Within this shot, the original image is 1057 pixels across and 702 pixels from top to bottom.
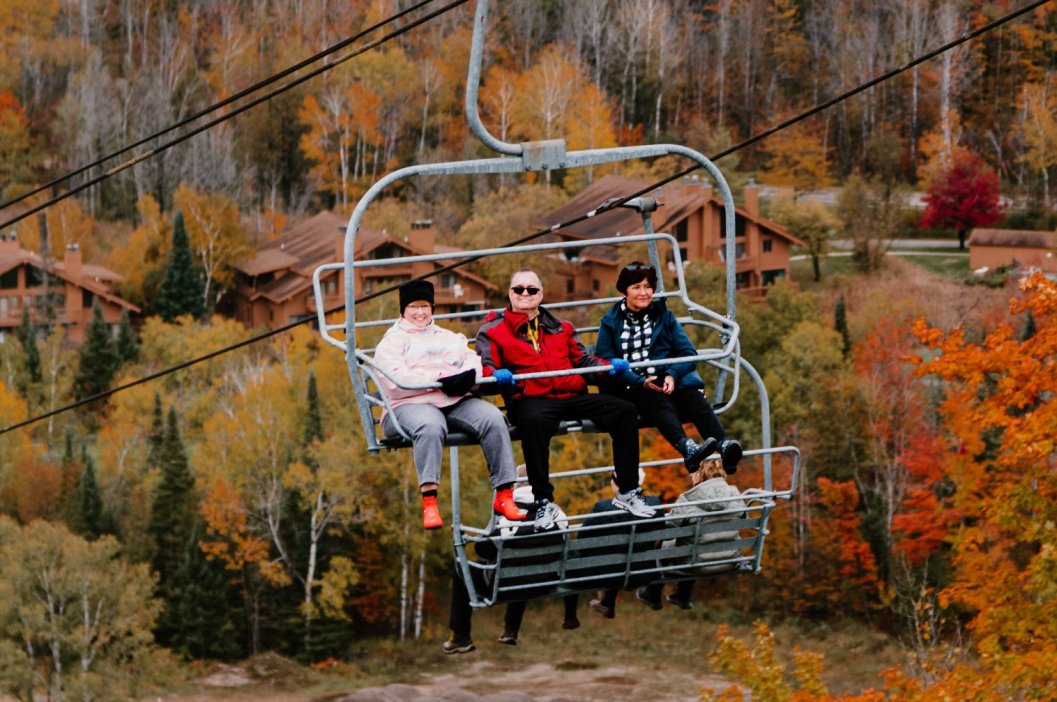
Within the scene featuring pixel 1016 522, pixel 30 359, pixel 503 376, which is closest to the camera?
pixel 503 376

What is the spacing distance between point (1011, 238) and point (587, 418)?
77325 millimetres

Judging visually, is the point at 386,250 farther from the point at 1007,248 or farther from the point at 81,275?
the point at 1007,248

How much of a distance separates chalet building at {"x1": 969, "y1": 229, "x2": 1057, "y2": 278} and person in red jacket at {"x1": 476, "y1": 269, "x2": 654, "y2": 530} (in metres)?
75.2

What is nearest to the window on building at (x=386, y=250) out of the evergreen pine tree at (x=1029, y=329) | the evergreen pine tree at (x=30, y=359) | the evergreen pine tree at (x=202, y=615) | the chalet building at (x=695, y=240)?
the chalet building at (x=695, y=240)

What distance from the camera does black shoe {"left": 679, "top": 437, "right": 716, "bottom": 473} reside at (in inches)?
485

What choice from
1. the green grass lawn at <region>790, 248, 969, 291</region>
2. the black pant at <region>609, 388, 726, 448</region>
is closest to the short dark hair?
the black pant at <region>609, 388, 726, 448</region>

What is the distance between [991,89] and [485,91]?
27.3 m

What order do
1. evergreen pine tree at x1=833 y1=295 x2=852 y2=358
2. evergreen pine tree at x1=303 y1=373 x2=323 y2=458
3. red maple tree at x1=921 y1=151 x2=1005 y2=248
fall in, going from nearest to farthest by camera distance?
evergreen pine tree at x1=303 y1=373 x2=323 y2=458 → evergreen pine tree at x1=833 y1=295 x2=852 y2=358 → red maple tree at x1=921 y1=151 x2=1005 y2=248

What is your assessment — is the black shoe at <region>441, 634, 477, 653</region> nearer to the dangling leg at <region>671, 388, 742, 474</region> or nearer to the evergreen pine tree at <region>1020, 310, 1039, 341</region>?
the dangling leg at <region>671, 388, 742, 474</region>

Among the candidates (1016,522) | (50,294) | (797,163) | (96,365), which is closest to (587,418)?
(1016,522)

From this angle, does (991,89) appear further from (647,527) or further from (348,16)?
(647,527)

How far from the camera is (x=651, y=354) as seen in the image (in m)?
12.8

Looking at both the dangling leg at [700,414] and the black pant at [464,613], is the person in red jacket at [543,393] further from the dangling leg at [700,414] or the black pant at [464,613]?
the black pant at [464,613]

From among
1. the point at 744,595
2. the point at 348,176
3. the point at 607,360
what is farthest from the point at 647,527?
the point at 348,176
